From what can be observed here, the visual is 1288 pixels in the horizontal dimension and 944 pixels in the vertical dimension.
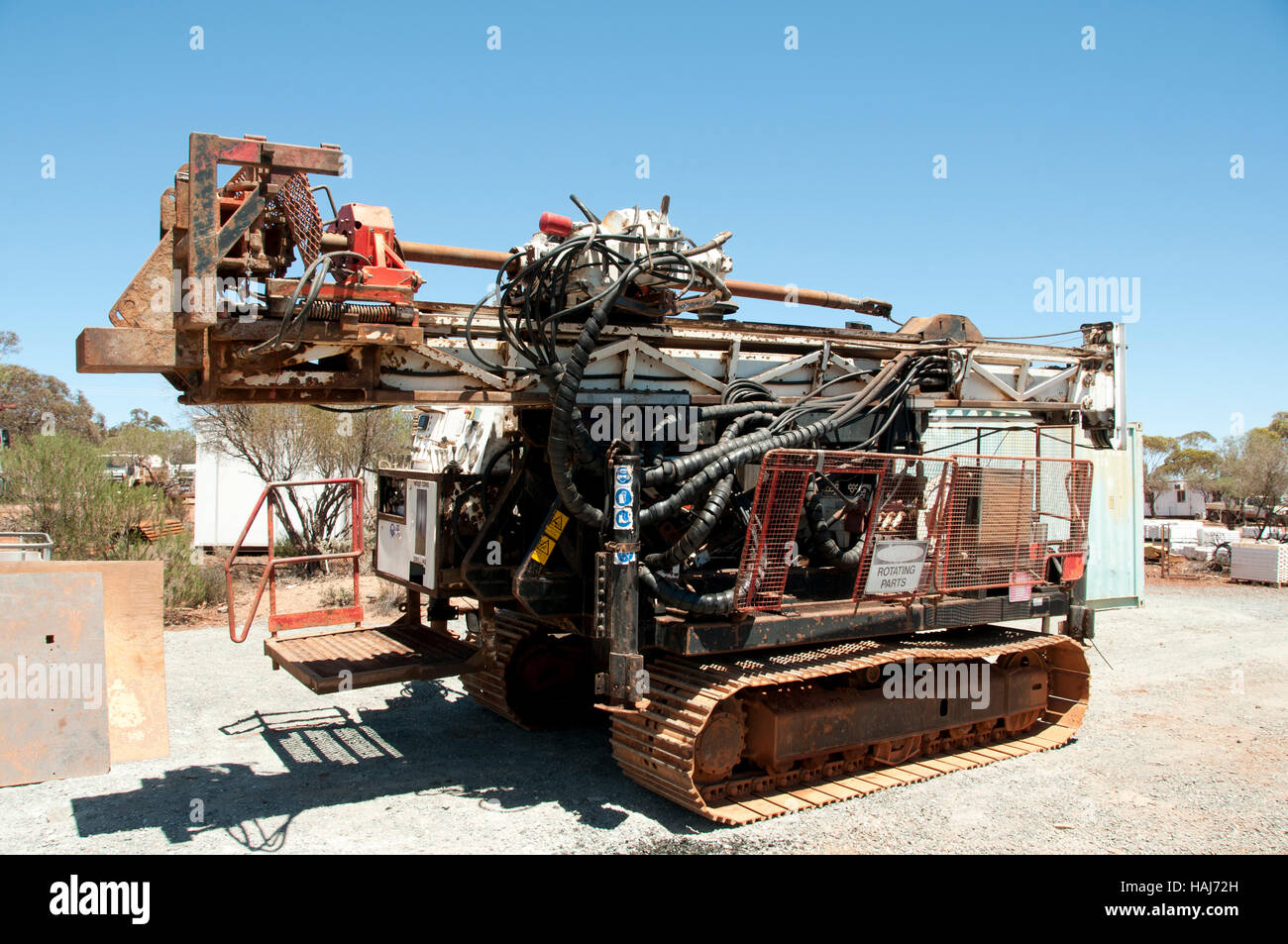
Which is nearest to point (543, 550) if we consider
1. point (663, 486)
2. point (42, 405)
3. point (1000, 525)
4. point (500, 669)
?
point (663, 486)

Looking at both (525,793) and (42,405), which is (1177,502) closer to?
(525,793)

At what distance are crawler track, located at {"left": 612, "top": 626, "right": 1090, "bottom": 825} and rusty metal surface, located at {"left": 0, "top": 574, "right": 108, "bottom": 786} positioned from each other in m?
3.59

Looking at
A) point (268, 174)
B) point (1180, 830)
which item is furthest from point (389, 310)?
point (1180, 830)

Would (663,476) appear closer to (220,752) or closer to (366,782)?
(366,782)

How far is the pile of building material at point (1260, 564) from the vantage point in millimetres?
19500

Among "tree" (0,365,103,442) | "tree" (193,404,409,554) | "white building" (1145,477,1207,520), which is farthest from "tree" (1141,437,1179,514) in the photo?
"tree" (0,365,103,442)

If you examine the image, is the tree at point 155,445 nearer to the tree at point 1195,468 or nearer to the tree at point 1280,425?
the tree at point 1195,468

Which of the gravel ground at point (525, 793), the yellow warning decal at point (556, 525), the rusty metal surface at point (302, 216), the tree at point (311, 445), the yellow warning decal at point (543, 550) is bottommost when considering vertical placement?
the gravel ground at point (525, 793)

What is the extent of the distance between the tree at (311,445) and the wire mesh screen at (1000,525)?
12633mm

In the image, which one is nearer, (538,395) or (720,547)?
(538,395)

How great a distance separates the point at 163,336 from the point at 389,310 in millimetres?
1217

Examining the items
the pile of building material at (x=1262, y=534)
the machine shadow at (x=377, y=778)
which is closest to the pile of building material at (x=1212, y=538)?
the pile of building material at (x=1262, y=534)

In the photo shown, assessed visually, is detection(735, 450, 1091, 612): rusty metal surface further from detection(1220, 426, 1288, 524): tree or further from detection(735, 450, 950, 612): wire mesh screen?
detection(1220, 426, 1288, 524): tree
